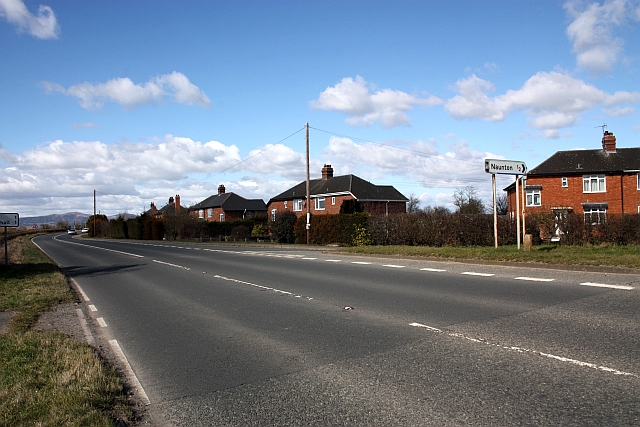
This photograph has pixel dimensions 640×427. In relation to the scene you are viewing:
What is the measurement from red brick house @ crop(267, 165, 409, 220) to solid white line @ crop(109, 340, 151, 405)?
46.4 m

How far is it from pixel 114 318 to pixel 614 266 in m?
12.3

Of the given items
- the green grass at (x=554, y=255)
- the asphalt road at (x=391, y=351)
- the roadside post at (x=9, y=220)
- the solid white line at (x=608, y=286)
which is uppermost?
the roadside post at (x=9, y=220)

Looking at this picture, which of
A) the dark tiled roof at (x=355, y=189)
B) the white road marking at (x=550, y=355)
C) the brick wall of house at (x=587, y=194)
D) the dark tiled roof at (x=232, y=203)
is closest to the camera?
the white road marking at (x=550, y=355)

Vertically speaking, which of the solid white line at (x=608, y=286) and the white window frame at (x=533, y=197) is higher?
the white window frame at (x=533, y=197)

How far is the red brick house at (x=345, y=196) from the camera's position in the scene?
56562mm

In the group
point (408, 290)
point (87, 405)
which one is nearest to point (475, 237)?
point (408, 290)

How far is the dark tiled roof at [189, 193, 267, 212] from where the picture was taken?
271ft

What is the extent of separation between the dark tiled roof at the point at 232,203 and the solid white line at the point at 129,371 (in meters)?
74.7

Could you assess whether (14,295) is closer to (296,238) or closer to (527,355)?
(527,355)

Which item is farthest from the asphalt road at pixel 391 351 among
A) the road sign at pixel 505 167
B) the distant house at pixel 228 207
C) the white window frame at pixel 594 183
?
the distant house at pixel 228 207

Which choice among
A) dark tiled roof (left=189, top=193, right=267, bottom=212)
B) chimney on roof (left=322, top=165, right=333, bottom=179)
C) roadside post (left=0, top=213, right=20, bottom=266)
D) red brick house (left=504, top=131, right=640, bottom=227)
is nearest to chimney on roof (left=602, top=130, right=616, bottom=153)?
red brick house (left=504, top=131, right=640, bottom=227)

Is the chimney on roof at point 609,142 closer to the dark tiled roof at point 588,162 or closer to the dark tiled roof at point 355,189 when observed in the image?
the dark tiled roof at point 588,162

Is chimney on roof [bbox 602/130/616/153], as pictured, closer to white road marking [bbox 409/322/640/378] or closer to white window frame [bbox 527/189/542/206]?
white window frame [bbox 527/189/542/206]

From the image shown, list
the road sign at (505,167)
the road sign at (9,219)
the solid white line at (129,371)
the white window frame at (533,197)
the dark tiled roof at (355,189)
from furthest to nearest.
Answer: the dark tiled roof at (355,189) → the white window frame at (533,197) → the road sign at (9,219) → the road sign at (505,167) → the solid white line at (129,371)
